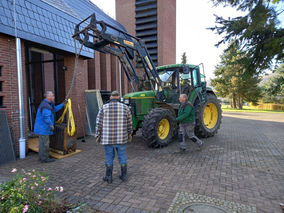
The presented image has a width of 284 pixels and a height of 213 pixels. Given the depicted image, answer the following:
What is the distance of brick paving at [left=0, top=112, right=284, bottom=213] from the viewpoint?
10.4 ft

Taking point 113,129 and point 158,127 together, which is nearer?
point 113,129

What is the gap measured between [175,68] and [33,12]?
489 cm

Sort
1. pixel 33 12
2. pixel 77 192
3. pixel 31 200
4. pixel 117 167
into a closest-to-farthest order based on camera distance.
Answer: pixel 31 200
pixel 77 192
pixel 117 167
pixel 33 12

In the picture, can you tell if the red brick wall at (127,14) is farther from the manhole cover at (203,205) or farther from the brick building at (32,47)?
the manhole cover at (203,205)

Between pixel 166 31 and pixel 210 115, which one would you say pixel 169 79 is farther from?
pixel 166 31

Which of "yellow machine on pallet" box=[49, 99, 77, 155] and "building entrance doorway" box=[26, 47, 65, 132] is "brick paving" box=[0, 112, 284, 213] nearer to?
"yellow machine on pallet" box=[49, 99, 77, 155]

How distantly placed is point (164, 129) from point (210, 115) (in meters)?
3.02

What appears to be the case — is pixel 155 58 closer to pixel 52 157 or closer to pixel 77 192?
pixel 52 157

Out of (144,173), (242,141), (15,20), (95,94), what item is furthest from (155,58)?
(144,173)

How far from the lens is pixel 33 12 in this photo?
19.4 feet

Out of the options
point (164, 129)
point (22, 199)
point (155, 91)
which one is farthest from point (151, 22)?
point (22, 199)

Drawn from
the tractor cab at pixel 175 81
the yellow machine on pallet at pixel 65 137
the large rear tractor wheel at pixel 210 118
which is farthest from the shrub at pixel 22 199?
the large rear tractor wheel at pixel 210 118

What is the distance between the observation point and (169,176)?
4078 millimetres

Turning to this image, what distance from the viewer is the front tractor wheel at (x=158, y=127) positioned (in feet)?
18.5
